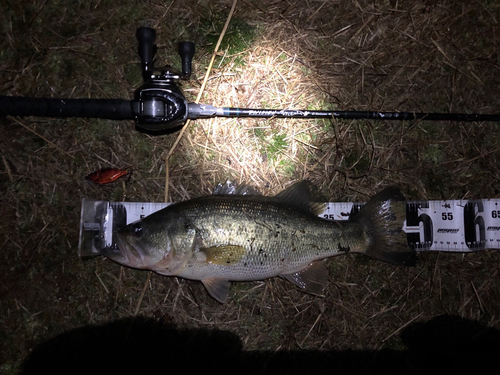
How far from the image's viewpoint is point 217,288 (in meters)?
3.06

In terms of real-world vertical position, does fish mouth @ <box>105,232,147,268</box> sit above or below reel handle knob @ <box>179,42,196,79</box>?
below

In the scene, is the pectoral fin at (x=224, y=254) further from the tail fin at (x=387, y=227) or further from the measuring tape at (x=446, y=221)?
the tail fin at (x=387, y=227)

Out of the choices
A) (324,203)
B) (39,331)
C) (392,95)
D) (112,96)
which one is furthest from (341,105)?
(39,331)

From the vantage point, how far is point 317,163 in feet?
11.3

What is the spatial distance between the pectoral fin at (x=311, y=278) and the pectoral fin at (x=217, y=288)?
63cm

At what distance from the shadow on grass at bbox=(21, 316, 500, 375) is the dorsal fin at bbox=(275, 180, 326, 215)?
1498mm

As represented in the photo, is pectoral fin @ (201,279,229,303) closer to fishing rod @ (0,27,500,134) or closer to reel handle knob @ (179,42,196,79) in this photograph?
fishing rod @ (0,27,500,134)

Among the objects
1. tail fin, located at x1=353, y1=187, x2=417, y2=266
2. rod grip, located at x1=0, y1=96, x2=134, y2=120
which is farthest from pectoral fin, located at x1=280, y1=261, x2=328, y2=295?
rod grip, located at x1=0, y1=96, x2=134, y2=120

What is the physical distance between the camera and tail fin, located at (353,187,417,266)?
3.12 meters

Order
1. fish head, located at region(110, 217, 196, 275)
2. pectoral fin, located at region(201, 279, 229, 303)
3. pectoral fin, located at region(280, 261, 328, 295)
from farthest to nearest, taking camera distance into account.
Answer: pectoral fin, located at region(280, 261, 328, 295) → pectoral fin, located at region(201, 279, 229, 303) → fish head, located at region(110, 217, 196, 275)

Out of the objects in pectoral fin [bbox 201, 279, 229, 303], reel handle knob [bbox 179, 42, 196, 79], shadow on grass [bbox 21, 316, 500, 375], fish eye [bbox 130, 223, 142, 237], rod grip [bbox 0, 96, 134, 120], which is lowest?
shadow on grass [bbox 21, 316, 500, 375]

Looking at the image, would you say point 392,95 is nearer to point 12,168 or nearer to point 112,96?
point 112,96

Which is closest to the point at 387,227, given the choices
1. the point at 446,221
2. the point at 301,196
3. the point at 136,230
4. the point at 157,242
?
the point at 446,221

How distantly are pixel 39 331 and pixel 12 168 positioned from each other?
165cm
